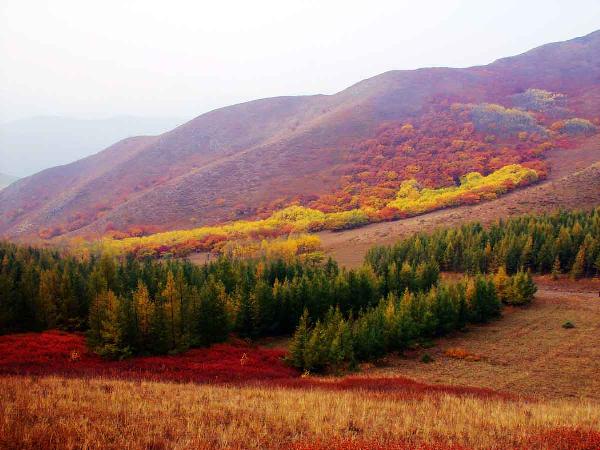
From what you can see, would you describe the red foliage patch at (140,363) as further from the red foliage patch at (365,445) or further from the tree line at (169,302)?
the red foliage patch at (365,445)

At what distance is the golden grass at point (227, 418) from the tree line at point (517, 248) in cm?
5300

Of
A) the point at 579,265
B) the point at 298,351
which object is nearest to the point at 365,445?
the point at 298,351

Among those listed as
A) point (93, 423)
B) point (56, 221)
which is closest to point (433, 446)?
point (93, 423)

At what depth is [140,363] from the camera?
35312mm

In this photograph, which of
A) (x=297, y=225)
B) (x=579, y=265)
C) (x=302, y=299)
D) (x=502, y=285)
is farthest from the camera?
(x=297, y=225)

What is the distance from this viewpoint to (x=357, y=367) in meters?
40.9

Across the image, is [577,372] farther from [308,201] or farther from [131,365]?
Result: [308,201]

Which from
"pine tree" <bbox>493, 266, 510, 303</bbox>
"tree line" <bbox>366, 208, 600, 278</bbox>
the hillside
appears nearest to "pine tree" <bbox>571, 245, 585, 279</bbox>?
"tree line" <bbox>366, 208, 600, 278</bbox>

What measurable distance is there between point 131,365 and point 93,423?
76.1 feet

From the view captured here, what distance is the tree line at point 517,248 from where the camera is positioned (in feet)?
258

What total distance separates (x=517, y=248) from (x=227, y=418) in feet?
269

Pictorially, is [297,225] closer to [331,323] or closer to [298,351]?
[331,323]

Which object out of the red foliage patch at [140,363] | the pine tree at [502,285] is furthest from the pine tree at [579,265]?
the red foliage patch at [140,363]

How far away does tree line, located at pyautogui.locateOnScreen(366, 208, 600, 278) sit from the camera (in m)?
78.6
